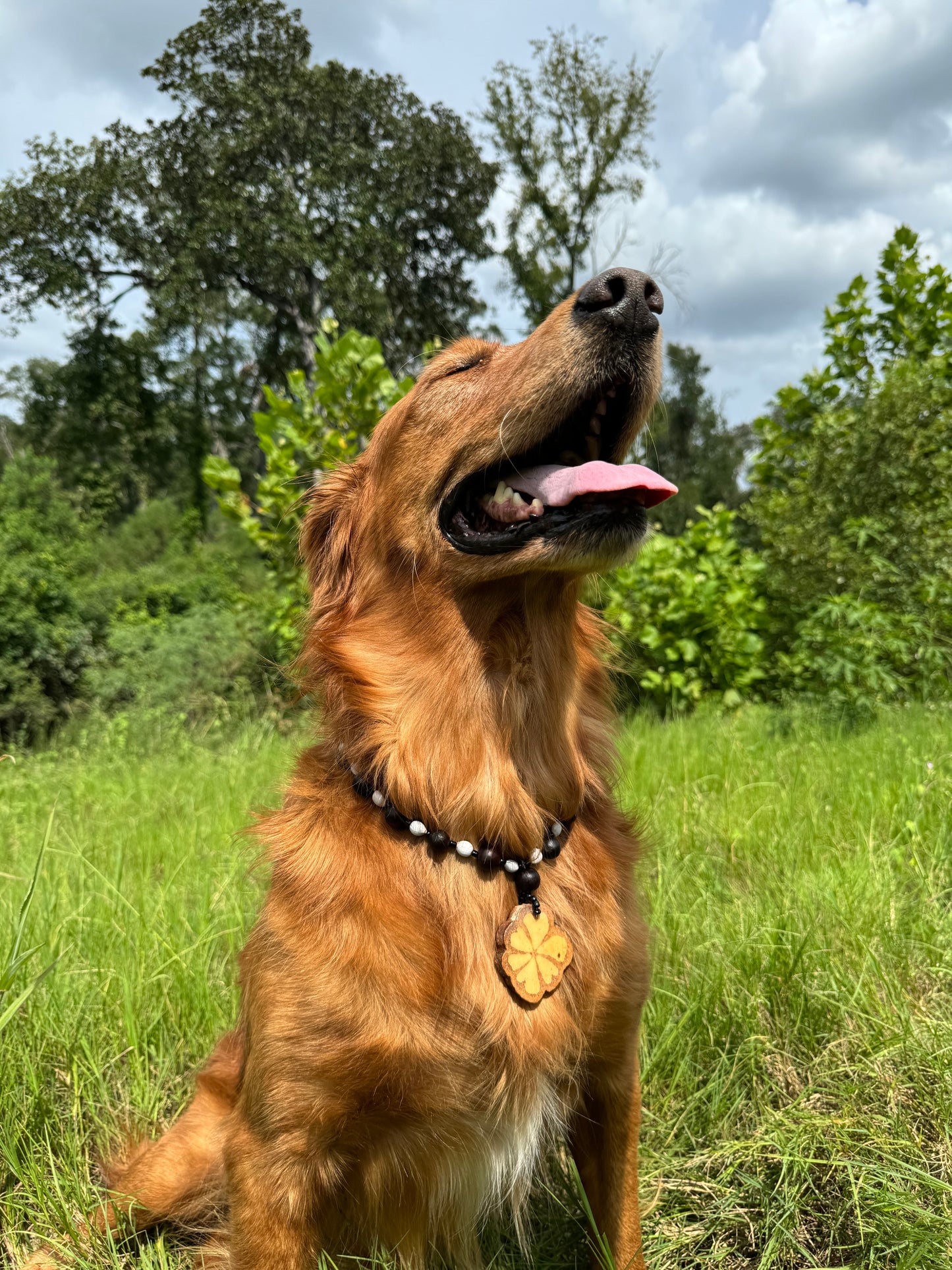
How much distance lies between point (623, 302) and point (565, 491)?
41 cm

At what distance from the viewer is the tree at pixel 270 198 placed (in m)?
17.0

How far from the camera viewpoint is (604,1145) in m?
1.67

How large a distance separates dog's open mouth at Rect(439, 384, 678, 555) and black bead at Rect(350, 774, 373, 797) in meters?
0.55

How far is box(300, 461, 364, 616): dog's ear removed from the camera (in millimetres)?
2039

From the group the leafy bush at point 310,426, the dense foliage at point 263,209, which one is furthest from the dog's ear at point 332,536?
the dense foliage at point 263,209

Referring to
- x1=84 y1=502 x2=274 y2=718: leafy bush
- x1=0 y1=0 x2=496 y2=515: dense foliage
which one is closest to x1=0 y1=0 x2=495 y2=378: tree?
x1=0 y1=0 x2=496 y2=515: dense foliage

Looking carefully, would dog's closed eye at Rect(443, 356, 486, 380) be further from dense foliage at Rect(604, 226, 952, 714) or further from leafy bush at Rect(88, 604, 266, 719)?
leafy bush at Rect(88, 604, 266, 719)

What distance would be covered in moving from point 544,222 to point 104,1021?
19172 mm

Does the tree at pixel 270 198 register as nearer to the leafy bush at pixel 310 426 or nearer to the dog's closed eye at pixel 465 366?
the leafy bush at pixel 310 426

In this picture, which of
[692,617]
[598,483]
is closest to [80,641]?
[692,617]

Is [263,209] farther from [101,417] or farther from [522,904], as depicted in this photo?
[522,904]

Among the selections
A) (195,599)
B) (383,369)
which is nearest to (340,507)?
(383,369)

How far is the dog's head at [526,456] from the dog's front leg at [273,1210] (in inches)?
47.0

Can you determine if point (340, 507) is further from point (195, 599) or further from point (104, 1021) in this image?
point (195, 599)
